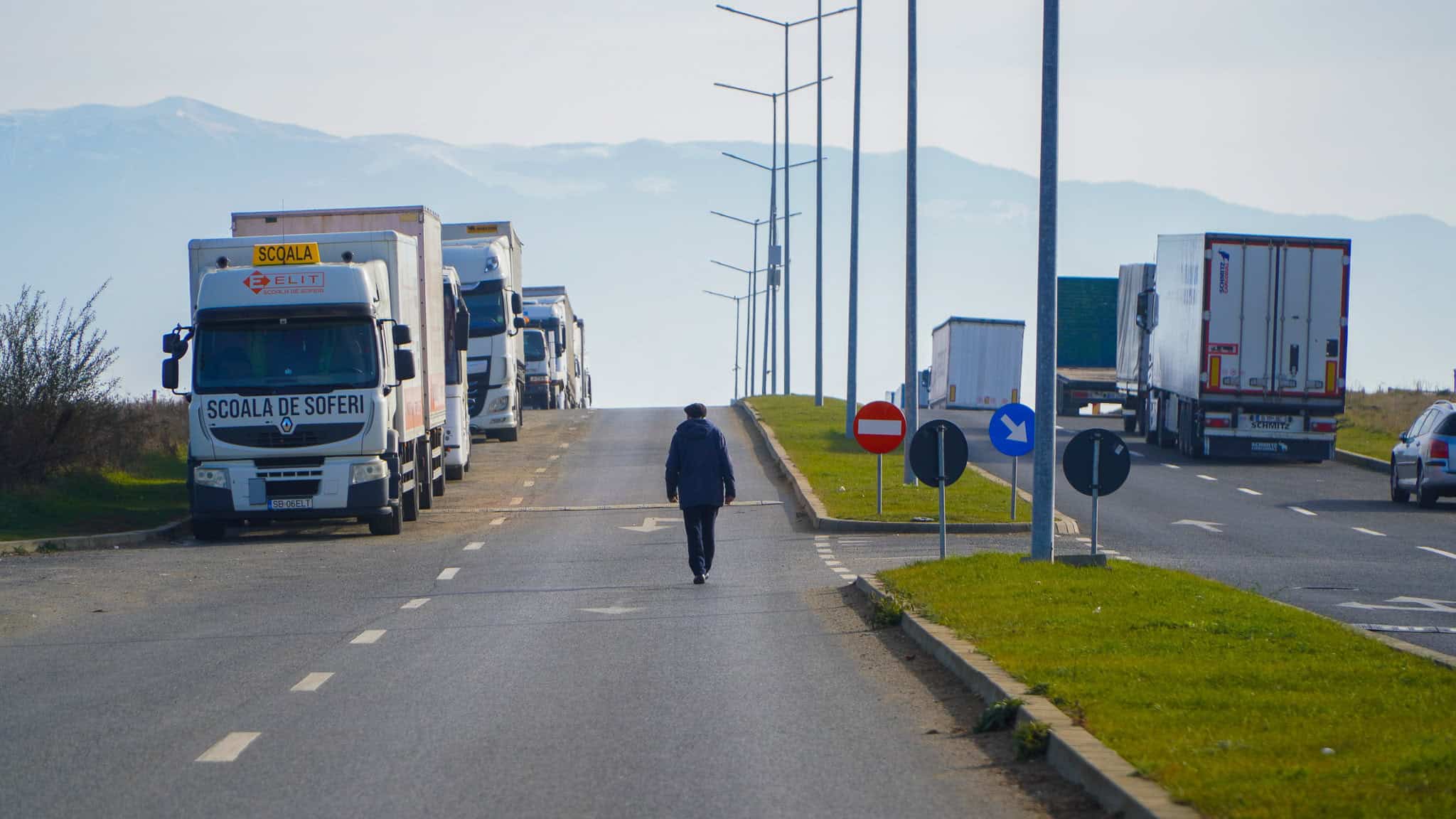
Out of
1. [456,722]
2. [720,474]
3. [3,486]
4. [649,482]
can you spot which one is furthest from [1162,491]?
[456,722]

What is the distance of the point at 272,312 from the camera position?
19891mm

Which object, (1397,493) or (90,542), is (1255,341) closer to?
(1397,493)

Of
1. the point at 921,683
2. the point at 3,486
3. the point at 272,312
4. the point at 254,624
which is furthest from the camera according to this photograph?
the point at 3,486

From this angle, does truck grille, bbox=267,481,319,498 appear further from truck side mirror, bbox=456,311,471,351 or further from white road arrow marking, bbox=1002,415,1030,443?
white road arrow marking, bbox=1002,415,1030,443

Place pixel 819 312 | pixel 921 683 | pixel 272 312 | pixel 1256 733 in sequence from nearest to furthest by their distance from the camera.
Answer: pixel 1256 733, pixel 921 683, pixel 272 312, pixel 819 312

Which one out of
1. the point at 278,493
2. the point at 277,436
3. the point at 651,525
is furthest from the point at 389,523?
the point at 651,525

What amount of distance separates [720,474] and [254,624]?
485 centimetres

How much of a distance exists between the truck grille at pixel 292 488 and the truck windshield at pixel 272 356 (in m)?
1.12

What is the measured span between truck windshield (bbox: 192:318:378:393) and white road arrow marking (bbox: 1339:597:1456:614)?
11.6 meters

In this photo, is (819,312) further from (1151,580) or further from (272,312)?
(1151,580)

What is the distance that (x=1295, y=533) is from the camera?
2144 cm

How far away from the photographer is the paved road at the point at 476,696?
6.79m

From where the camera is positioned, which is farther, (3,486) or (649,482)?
(649,482)

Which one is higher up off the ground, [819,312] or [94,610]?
[819,312]
